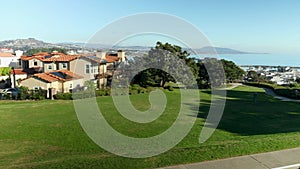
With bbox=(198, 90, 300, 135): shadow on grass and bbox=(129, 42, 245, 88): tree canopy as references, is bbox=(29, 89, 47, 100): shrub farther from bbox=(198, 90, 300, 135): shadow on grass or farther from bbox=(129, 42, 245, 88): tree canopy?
bbox=(198, 90, 300, 135): shadow on grass

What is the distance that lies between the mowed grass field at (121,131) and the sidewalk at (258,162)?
21 cm

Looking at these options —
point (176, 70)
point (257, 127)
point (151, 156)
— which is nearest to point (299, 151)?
point (151, 156)

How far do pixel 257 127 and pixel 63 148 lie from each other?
778cm

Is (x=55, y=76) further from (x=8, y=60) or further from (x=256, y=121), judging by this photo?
(x=8, y=60)

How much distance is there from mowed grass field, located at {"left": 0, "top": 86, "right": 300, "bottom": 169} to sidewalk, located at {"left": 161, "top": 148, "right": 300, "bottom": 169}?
0.21 m

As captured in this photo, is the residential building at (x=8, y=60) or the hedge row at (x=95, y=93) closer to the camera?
the hedge row at (x=95, y=93)

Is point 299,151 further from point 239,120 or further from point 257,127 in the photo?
point 239,120

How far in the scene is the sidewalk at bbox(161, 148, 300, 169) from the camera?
5.18 m

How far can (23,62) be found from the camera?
31.4 m

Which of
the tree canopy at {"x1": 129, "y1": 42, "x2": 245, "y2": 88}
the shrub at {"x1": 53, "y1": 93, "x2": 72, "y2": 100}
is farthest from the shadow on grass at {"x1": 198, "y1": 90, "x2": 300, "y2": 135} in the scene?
the tree canopy at {"x1": 129, "y1": 42, "x2": 245, "y2": 88}

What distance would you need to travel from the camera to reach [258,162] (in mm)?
5438

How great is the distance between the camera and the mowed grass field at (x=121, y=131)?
549 cm

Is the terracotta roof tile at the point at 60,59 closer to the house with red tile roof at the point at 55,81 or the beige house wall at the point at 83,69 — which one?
the beige house wall at the point at 83,69

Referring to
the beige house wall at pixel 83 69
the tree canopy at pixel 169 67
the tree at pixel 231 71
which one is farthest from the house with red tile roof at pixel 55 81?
the tree at pixel 231 71
